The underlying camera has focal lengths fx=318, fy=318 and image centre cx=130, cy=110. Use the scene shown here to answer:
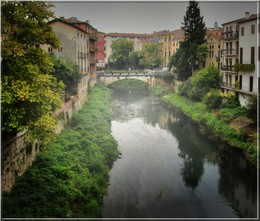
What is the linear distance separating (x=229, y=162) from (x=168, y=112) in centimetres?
2254

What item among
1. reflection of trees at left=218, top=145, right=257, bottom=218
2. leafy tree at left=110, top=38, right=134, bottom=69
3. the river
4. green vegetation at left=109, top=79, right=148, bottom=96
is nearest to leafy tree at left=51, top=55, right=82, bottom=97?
the river

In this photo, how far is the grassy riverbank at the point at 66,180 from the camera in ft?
49.9

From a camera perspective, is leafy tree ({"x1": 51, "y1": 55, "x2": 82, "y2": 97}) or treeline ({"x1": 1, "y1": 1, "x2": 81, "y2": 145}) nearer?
treeline ({"x1": 1, "y1": 1, "x2": 81, "y2": 145})

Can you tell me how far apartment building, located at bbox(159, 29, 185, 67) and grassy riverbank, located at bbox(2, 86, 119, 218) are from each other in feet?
172

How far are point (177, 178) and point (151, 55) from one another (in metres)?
61.7

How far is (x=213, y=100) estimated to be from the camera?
39000 millimetres

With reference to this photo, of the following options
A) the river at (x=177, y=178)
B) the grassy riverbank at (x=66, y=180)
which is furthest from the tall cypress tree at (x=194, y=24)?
the grassy riverbank at (x=66, y=180)

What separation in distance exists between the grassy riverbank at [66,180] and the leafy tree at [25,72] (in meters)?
2.84

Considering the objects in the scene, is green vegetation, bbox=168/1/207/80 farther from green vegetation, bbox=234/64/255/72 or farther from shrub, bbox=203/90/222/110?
green vegetation, bbox=234/64/255/72

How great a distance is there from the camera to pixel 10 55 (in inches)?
613

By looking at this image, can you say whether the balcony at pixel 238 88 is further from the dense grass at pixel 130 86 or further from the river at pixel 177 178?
the dense grass at pixel 130 86

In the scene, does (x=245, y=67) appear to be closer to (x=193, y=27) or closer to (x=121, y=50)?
(x=193, y=27)

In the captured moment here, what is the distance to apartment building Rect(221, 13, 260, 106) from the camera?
31.8 meters

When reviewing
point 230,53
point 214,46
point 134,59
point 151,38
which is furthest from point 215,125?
point 151,38
